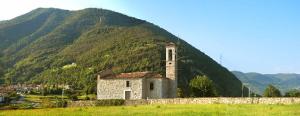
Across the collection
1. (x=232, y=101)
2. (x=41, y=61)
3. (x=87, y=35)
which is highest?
(x=87, y=35)

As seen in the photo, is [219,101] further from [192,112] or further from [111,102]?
[192,112]

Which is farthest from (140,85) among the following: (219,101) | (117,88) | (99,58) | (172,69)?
(99,58)

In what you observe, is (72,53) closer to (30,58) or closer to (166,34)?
(30,58)

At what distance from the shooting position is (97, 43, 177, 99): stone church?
2557 inches

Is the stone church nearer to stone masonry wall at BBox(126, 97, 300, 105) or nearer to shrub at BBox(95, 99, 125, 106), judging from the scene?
shrub at BBox(95, 99, 125, 106)

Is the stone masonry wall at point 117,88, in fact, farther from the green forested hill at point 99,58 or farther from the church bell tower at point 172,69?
the green forested hill at point 99,58

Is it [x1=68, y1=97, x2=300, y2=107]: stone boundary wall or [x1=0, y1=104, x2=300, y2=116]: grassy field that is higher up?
[x1=68, y1=97, x2=300, y2=107]: stone boundary wall

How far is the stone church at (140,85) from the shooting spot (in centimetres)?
6494

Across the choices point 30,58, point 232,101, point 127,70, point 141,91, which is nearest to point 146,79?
point 141,91

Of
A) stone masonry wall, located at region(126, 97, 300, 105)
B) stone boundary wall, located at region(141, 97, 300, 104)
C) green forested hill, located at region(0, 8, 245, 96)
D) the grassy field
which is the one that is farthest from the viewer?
green forested hill, located at region(0, 8, 245, 96)

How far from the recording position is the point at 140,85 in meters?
64.7

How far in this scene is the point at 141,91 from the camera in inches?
2537

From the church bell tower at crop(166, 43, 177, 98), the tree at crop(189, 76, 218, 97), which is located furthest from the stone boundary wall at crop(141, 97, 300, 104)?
the tree at crop(189, 76, 218, 97)

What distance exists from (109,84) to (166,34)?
4566 inches
